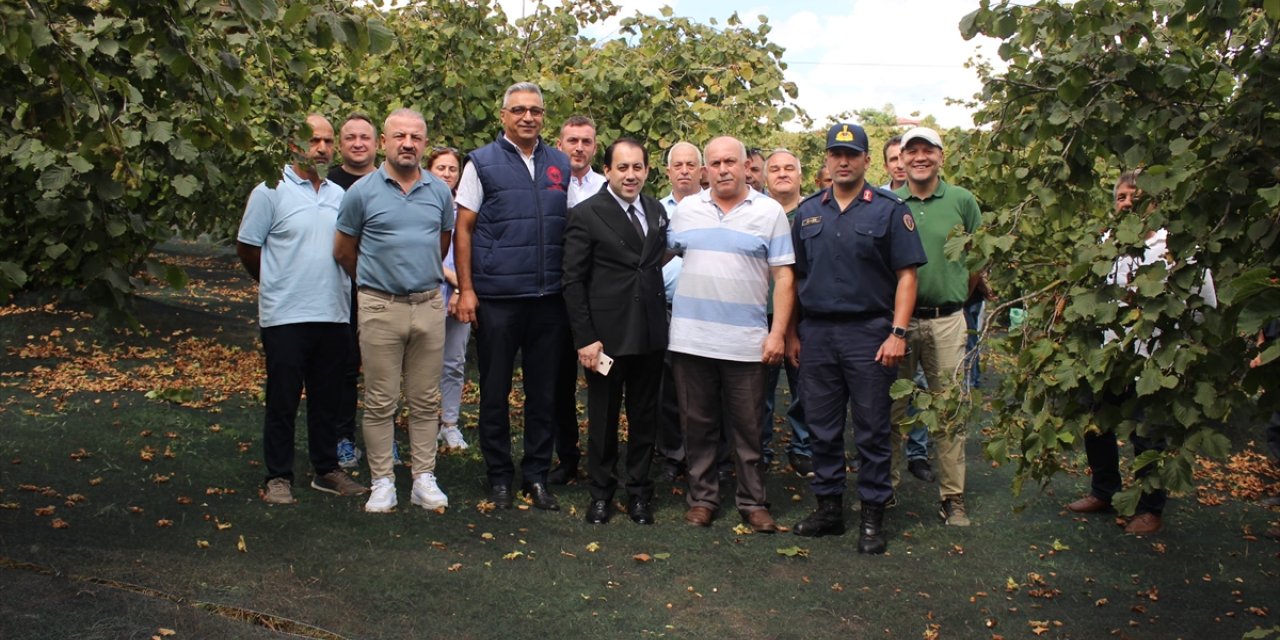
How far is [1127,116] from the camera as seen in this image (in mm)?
3801

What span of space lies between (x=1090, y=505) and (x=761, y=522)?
2.09 meters

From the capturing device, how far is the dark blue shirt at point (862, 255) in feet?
19.6

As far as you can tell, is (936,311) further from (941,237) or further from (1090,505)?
(1090,505)

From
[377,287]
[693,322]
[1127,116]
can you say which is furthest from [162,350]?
[1127,116]

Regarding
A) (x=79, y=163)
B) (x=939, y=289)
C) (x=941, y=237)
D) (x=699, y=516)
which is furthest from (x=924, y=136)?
(x=79, y=163)

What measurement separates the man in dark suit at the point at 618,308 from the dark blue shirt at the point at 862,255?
2.80 feet

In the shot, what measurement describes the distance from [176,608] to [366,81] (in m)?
7.23

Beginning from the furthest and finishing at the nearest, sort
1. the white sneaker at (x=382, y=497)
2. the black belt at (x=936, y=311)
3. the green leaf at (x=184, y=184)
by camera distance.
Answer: the black belt at (x=936, y=311)
the white sneaker at (x=382, y=497)
the green leaf at (x=184, y=184)

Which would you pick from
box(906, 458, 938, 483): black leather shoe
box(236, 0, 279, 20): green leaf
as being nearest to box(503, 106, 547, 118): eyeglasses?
box(236, 0, 279, 20): green leaf

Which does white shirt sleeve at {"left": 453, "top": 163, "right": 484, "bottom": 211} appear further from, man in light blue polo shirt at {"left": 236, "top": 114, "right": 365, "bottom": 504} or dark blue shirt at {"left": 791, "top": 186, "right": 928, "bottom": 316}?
dark blue shirt at {"left": 791, "top": 186, "right": 928, "bottom": 316}

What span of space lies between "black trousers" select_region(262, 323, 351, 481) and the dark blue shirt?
8.34ft

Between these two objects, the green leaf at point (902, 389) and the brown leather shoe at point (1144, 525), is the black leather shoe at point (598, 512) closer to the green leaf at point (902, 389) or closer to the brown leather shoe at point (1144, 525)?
the green leaf at point (902, 389)

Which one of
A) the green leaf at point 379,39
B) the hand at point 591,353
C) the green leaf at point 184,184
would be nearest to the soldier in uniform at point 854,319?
the hand at point 591,353

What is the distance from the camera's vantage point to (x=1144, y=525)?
255 inches
